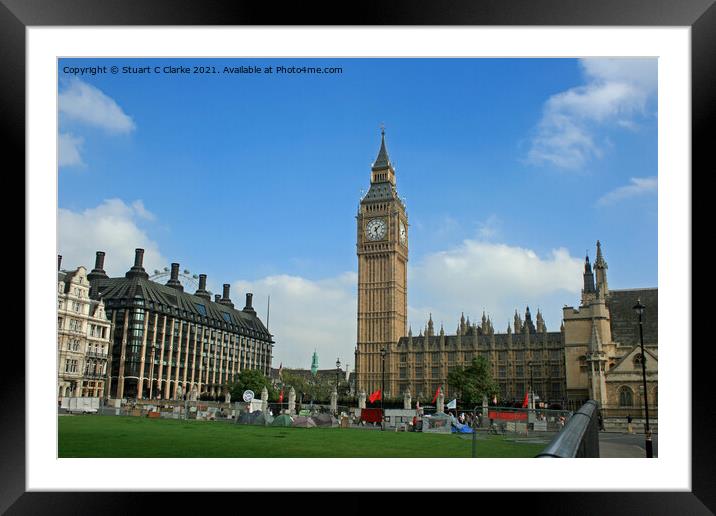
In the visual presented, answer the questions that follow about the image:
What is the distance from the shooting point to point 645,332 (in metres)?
44.4

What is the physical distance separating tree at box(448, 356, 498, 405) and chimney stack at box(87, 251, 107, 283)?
33445mm

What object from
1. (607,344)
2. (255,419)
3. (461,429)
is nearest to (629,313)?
(607,344)

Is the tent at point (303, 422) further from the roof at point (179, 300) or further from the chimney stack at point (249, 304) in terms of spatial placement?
the chimney stack at point (249, 304)

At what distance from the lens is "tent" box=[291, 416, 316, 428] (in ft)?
95.0

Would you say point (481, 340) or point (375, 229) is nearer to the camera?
point (481, 340)

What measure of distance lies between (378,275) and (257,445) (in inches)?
2434

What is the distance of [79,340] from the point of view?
43000 millimetres

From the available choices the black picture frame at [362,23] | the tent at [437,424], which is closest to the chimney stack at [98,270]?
the tent at [437,424]

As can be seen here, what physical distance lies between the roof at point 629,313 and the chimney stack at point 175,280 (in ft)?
142

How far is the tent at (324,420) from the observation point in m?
29.6

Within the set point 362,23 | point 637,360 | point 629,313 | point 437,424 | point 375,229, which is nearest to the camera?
point 362,23

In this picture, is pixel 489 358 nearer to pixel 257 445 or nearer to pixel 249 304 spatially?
pixel 249 304

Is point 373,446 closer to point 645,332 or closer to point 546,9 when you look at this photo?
point 546,9

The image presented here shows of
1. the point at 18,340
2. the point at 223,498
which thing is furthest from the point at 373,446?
the point at 18,340
